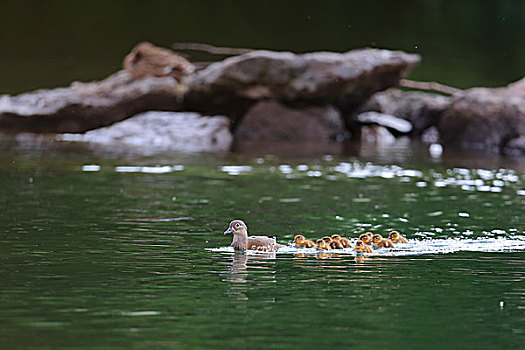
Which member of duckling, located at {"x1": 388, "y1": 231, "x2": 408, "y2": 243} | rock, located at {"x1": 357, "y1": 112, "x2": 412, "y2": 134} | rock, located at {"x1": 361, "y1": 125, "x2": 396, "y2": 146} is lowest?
duckling, located at {"x1": 388, "y1": 231, "x2": 408, "y2": 243}

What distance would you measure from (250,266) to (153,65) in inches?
947

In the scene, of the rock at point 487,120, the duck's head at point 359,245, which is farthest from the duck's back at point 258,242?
the rock at point 487,120

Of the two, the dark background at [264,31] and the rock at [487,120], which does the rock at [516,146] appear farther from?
the dark background at [264,31]

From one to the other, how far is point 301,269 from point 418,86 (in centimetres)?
2915

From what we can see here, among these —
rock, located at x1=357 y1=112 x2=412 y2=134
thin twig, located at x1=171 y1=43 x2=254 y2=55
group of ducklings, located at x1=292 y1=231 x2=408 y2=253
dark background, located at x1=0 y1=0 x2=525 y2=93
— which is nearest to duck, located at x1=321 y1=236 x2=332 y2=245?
group of ducklings, located at x1=292 y1=231 x2=408 y2=253

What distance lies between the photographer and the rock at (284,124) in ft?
105

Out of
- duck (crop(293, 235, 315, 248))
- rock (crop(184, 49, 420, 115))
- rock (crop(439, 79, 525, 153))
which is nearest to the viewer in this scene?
duck (crop(293, 235, 315, 248))

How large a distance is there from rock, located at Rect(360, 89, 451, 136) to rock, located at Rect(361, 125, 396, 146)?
91 centimetres

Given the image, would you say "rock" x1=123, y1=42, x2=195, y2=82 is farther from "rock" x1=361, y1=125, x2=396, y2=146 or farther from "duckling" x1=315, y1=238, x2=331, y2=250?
"duckling" x1=315, y1=238, x2=331, y2=250

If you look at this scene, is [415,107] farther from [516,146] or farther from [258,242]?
[258,242]

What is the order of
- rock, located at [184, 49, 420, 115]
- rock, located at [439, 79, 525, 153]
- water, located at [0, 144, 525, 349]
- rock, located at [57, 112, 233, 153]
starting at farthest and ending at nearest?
rock, located at [184, 49, 420, 115]
rock, located at [439, 79, 525, 153]
rock, located at [57, 112, 233, 153]
water, located at [0, 144, 525, 349]

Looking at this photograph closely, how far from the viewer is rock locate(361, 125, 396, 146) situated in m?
33.3

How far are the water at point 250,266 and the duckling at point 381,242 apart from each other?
15 centimetres

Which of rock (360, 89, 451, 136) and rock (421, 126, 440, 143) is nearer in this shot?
rock (421, 126, 440, 143)
